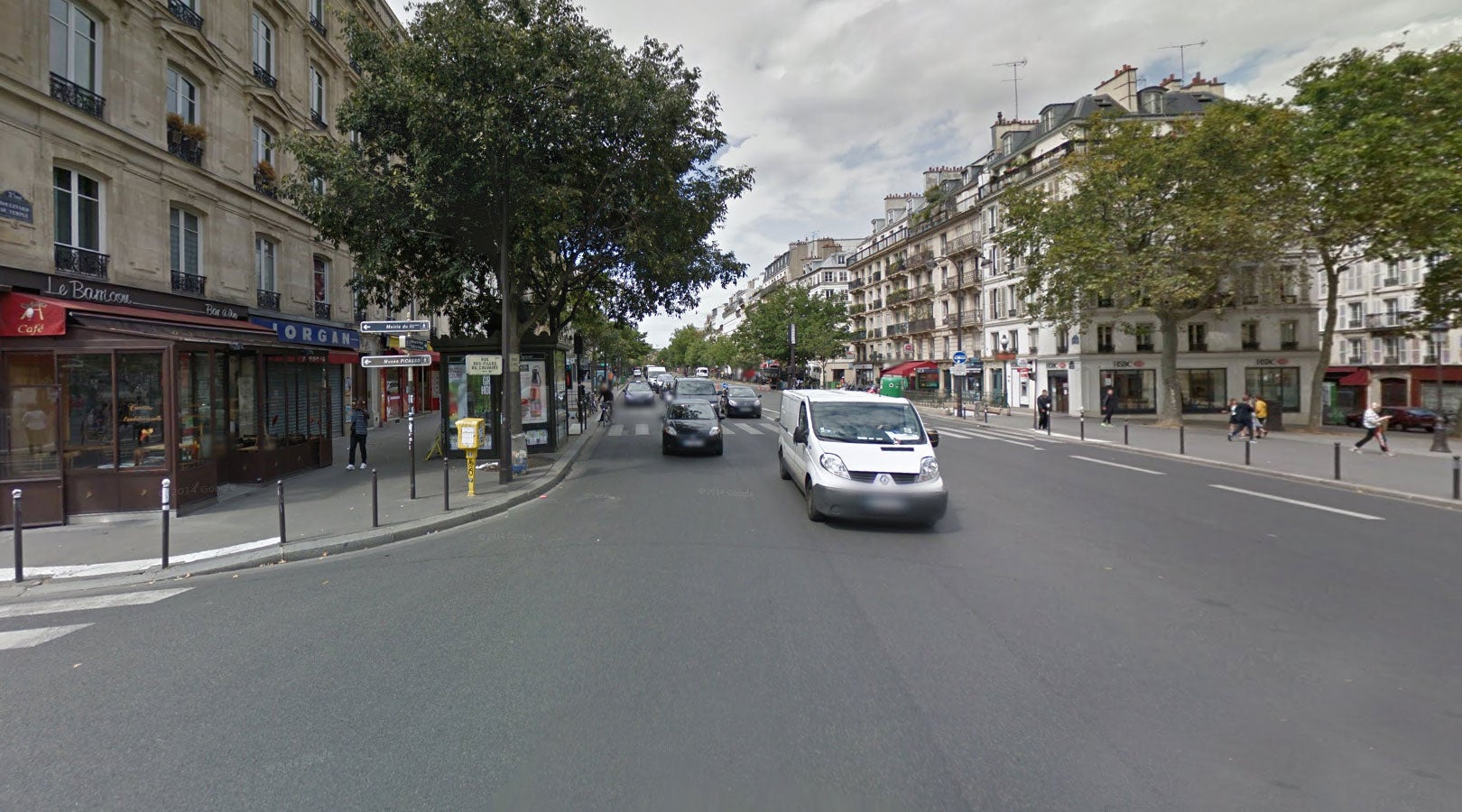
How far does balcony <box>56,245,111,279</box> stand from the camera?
1085 cm

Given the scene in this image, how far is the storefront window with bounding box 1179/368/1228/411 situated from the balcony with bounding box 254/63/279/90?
42741mm

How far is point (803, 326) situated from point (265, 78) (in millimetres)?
51041

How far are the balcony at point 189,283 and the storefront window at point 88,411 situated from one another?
15.3 feet

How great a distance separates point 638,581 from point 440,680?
2302 millimetres

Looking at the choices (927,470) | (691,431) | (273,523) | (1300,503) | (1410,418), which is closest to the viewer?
(927,470)

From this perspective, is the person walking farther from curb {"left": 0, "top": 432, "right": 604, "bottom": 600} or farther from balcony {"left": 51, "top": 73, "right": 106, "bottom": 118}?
balcony {"left": 51, "top": 73, "right": 106, "bottom": 118}

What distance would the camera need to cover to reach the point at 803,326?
63875 millimetres

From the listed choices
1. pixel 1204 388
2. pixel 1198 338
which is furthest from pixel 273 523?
pixel 1204 388

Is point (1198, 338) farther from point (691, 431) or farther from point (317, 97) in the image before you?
point (317, 97)

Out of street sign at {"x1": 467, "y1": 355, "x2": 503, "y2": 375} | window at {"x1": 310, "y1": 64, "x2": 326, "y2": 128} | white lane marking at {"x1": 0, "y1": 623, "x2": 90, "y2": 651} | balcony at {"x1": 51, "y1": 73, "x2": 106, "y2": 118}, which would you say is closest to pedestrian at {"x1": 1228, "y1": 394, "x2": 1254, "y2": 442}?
street sign at {"x1": 467, "y1": 355, "x2": 503, "y2": 375}

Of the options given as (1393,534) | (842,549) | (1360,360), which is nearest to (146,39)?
(842,549)

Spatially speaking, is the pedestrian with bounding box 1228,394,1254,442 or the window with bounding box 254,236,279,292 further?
the pedestrian with bounding box 1228,394,1254,442

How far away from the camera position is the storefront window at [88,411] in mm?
9484

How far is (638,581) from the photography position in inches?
248
